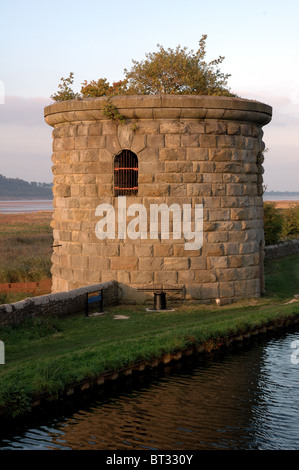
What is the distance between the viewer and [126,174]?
18.1m

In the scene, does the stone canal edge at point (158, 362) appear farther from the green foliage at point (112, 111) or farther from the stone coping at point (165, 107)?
the green foliage at point (112, 111)

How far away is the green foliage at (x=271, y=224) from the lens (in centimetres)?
3266

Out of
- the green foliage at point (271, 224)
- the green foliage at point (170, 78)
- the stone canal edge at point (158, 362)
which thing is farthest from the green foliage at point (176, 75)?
the green foliage at point (271, 224)

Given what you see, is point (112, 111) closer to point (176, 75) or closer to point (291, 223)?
point (176, 75)

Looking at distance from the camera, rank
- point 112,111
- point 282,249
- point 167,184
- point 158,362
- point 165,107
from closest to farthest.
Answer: point 158,362 → point 165,107 → point 112,111 → point 167,184 → point 282,249

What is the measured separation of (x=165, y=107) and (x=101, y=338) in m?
6.70

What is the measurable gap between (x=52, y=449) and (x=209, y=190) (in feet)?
33.5

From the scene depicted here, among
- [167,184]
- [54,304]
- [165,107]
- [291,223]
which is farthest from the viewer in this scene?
[291,223]

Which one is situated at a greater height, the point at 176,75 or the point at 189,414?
the point at 176,75

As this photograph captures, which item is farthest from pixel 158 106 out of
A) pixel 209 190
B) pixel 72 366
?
pixel 72 366

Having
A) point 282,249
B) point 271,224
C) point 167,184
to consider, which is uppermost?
point 167,184

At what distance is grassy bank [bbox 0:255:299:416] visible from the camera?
10867mm

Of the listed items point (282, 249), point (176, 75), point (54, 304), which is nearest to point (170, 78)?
point (176, 75)
